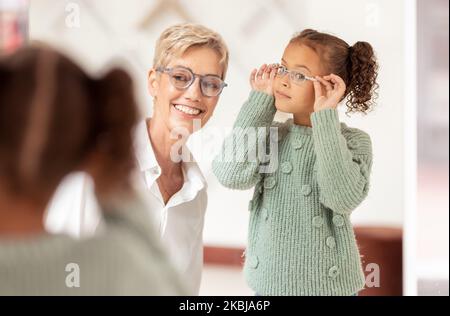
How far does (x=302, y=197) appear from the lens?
100 cm

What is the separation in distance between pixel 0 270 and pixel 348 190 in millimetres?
522

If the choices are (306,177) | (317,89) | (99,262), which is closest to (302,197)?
(306,177)

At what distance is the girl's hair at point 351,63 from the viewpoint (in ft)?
3.47

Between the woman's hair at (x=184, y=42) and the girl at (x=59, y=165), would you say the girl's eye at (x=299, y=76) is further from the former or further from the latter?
the girl at (x=59, y=165)

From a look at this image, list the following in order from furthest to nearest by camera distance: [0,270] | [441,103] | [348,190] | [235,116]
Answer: [441,103] → [235,116] → [348,190] → [0,270]

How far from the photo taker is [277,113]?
3.39 feet

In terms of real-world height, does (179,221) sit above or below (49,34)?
below

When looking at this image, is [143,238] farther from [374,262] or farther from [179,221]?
[374,262]

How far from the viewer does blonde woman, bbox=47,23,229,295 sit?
108 cm

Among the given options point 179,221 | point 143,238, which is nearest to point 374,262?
point 179,221

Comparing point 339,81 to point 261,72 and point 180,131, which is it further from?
point 180,131

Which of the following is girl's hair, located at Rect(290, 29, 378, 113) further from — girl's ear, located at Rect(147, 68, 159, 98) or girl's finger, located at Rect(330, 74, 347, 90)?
girl's ear, located at Rect(147, 68, 159, 98)

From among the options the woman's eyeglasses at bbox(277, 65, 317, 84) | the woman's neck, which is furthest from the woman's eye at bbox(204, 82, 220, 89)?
the woman's neck

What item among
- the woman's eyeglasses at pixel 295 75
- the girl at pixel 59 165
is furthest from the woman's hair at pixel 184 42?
the girl at pixel 59 165
